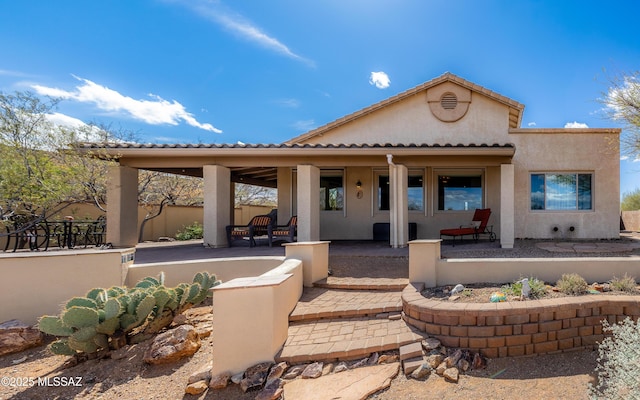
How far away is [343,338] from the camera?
4.00 metres

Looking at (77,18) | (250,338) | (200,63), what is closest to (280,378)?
(250,338)

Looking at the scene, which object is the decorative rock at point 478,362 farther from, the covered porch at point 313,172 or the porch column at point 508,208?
the porch column at point 508,208

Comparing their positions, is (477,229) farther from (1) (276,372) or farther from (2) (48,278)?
(2) (48,278)

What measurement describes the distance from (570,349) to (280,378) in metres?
3.74

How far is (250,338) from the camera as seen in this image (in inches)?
139

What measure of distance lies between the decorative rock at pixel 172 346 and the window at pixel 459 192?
1054cm

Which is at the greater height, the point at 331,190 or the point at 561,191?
the point at 331,190

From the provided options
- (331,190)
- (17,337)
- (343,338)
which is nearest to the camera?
(343,338)

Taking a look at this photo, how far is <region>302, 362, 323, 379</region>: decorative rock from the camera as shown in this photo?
134 inches

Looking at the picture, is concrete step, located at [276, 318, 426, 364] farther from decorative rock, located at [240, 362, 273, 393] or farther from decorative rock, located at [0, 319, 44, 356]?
decorative rock, located at [0, 319, 44, 356]

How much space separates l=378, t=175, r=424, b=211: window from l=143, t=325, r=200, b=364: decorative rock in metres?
9.33

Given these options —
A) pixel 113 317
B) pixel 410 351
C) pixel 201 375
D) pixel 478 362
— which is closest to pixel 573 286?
pixel 478 362

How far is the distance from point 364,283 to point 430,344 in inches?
91.7

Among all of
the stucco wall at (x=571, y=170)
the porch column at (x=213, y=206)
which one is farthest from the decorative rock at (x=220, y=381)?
the stucco wall at (x=571, y=170)
